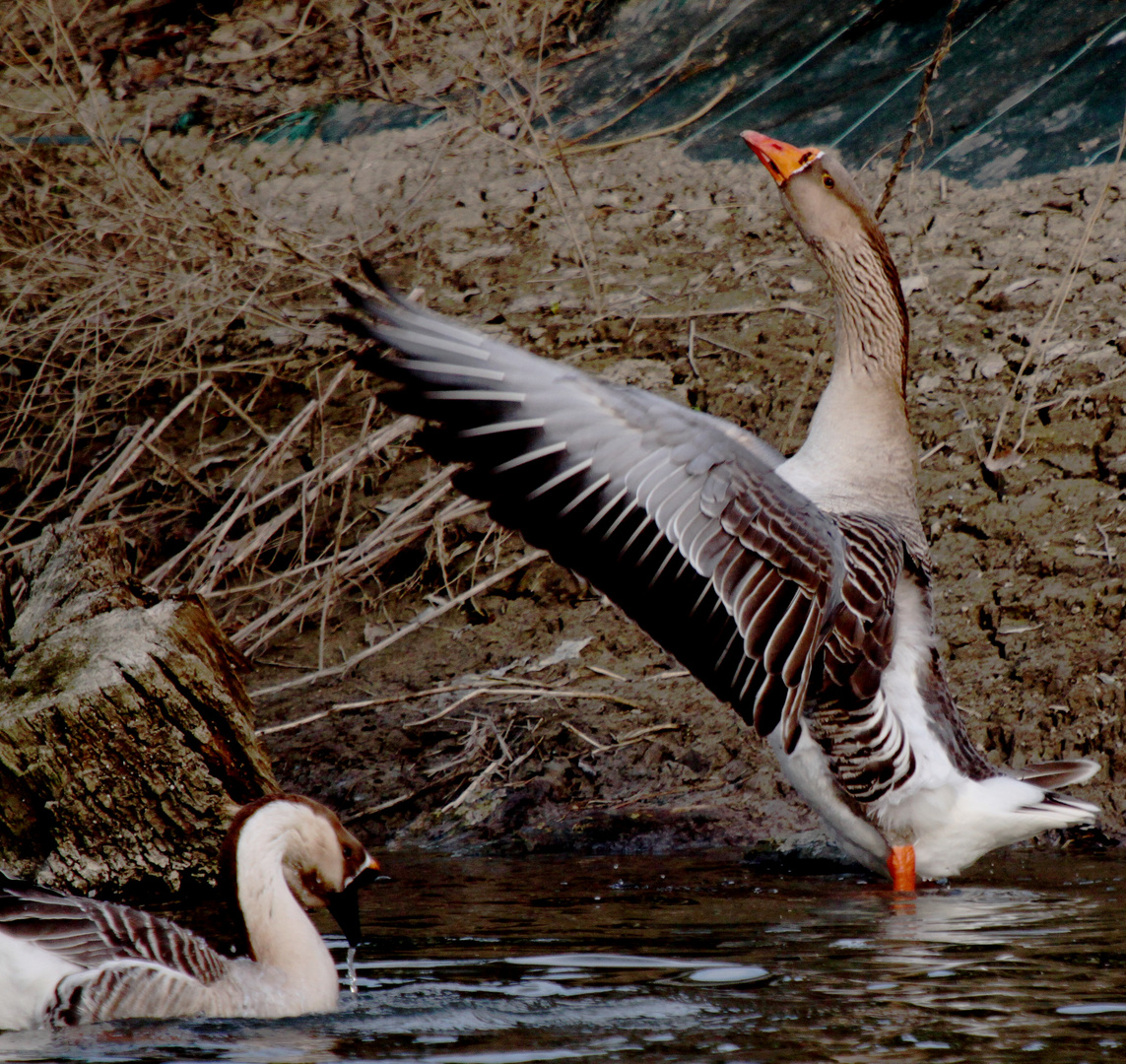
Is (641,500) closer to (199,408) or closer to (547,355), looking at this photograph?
(547,355)

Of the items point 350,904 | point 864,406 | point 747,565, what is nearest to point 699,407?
point 864,406

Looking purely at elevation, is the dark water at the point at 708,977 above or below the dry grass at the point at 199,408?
below

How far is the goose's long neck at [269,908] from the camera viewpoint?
162 inches

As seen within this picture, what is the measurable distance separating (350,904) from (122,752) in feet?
4.92

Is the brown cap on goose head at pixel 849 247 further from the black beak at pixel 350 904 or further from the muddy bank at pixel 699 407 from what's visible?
the black beak at pixel 350 904

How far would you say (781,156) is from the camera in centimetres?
573

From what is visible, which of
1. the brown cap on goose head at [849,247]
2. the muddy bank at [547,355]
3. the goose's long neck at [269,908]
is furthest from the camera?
the muddy bank at [547,355]

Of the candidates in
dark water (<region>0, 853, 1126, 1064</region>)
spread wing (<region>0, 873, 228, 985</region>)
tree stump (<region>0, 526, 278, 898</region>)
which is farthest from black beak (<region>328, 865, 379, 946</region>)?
A: tree stump (<region>0, 526, 278, 898</region>)

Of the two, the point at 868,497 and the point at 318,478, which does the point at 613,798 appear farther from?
the point at 318,478

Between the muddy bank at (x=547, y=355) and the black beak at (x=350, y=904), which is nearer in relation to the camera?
the black beak at (x=350, y=904)

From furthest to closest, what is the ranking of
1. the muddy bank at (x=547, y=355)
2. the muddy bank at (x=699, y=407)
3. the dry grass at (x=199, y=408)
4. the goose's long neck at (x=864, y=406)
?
1. the dry grass at (x=199, y=408)
2. the muddy bank at (x=547, y=355)
3. the muddy bank at (x=699, y=407)
4. the goose's long neck at (x=864, y=406)

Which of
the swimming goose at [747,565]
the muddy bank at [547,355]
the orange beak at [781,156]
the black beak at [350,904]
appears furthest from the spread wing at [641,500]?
the muddy bank at [547,355]

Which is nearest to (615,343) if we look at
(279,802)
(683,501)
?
(683,501)

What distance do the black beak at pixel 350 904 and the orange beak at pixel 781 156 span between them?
9.82ft
